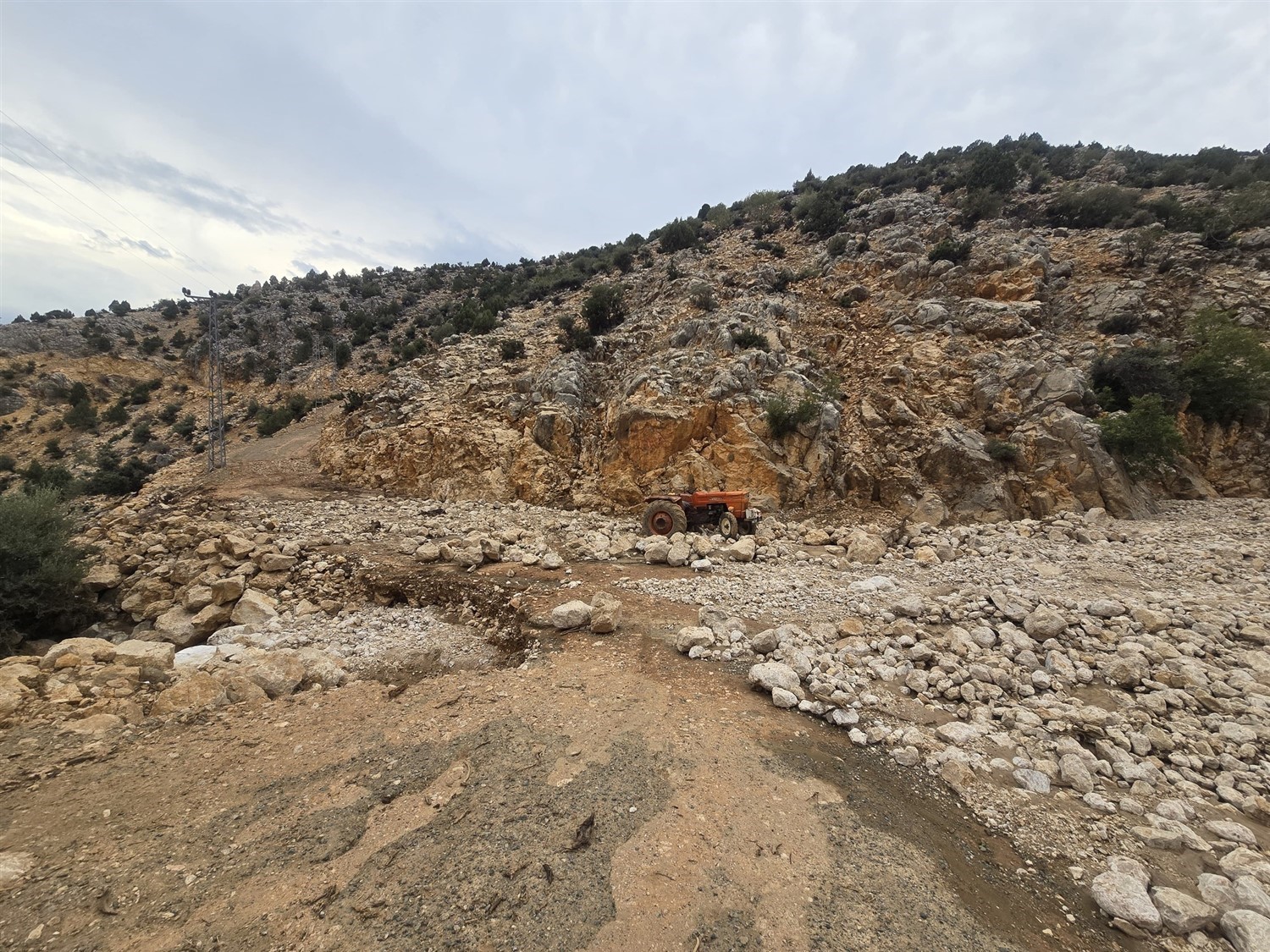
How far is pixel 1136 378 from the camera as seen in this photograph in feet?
44.8

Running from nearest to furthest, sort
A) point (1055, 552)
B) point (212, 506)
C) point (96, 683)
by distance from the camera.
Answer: point (96, 683) → point (1055, 552) → point (212, 506)

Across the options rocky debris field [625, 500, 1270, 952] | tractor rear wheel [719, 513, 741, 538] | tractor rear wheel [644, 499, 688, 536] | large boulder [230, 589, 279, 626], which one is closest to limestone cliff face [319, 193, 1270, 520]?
tractor rear wheel [719, 513, 741, 538]

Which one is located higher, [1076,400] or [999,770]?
[1076,400]

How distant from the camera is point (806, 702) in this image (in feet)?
17.1

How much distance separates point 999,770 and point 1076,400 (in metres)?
14.3

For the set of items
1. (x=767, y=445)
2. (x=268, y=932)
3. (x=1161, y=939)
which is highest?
(x=767, y=445)

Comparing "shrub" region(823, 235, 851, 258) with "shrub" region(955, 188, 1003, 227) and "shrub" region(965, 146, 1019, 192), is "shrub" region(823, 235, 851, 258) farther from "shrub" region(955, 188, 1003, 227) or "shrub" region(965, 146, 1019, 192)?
"shrub" region(965, 146, 1019, 192)

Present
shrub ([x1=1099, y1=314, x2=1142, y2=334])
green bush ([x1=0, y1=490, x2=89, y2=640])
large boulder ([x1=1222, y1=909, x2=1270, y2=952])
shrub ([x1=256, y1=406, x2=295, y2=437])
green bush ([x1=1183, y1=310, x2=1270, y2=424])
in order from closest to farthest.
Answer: large boulder ([x1=1222, y1=909, x2=1270, y2=952])
green bush ([x1=0, y1=490, x2=89, y2=640])
green bush ([x1=1183, y1=310, x2=1270, y2=424])
shrub ([x1=1099, y1=314, x2=1142, y2=334])
shrub ([x1=256, y1=406, x2=295, y2=437])

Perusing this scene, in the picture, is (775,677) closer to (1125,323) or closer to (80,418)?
(1125,323)

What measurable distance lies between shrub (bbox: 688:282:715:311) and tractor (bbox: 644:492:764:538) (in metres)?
10.9

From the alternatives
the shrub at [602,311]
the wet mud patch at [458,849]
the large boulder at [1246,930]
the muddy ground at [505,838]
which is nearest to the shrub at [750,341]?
the shrub at [602,311]

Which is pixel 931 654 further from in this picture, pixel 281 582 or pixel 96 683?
pixel 281 582

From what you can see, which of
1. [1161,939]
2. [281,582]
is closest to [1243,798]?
[1161,939]

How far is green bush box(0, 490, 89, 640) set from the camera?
768 cm
